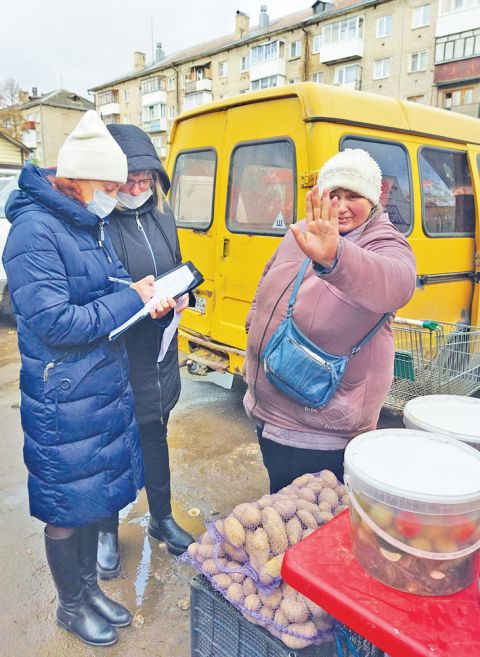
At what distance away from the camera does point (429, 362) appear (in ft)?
11.7

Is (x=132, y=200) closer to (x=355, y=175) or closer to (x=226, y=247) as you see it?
(x=355, y=175)

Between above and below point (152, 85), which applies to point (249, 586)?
below

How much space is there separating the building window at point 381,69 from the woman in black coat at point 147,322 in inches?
1255

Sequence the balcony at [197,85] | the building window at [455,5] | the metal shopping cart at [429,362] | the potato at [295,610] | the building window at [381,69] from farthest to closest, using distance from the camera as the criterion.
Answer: the balcony at [197,85]
the building window at [381,69]
the building window at [455,5]
the metal shopping cart at [429,362]
the potato at [295,610]

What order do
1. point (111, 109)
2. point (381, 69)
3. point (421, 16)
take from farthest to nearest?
1. point (111, 109)
2. point (381, 69)
3. point (421, 16)

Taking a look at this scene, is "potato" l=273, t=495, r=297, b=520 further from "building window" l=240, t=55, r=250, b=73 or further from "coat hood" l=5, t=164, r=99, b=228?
"building window" l=240, t=55, r=250, b=73

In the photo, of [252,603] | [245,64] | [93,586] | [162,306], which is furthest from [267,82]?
[252,603]

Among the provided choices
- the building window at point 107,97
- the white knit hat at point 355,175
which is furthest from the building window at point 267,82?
the white knit hat at point 355,175

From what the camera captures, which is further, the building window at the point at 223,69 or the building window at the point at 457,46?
the building window at the point at 223,69

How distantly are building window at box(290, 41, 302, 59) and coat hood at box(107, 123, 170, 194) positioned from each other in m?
36.0

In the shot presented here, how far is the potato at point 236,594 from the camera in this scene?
142 cm

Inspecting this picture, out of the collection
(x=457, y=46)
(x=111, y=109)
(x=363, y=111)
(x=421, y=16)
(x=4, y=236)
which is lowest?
(x=4, y=236)

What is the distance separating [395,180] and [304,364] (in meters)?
2.67

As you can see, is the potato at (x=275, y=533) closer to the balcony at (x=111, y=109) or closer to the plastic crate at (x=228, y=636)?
the plastic crate at (x=228, y=636)
